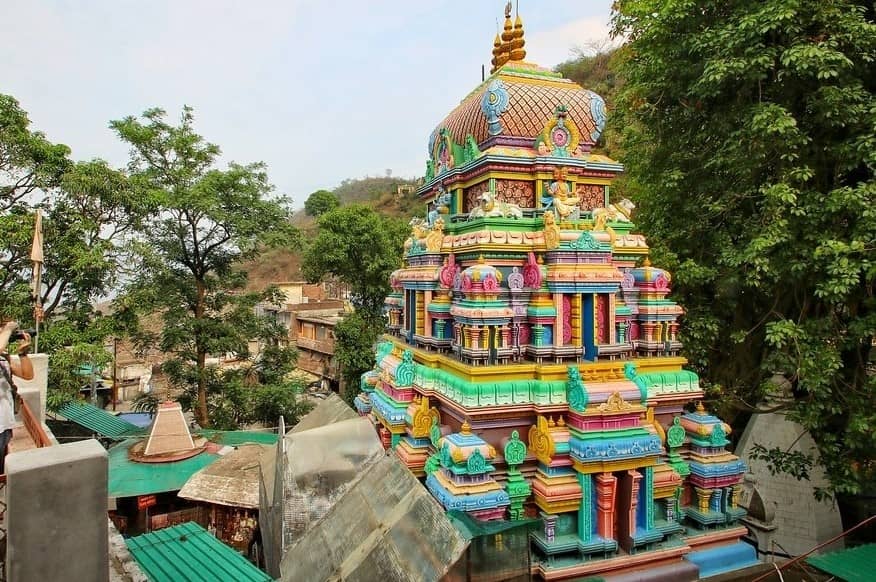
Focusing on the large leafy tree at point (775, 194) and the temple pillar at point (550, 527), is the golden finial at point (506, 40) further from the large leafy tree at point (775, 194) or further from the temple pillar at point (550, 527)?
the temple pillar at point (550, 527)

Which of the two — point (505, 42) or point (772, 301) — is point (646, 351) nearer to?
point (772, 301)

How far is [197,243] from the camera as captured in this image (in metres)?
16.4

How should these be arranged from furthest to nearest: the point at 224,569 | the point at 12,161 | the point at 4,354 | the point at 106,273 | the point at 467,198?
the point at 106,273
the point at 12,161
the point at 467,198
the point at 224,569
the point at 4,354

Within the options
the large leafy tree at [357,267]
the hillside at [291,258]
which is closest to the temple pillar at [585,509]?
the large leafy tree at [357,267]

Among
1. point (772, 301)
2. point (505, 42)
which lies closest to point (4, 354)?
point (505, 42)

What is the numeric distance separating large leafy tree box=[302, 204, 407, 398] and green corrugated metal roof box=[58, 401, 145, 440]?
7.99 metres

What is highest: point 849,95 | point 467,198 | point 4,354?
point 849,95

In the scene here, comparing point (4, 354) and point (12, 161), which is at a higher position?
point (12, 161)

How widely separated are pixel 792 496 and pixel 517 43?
11.4 m

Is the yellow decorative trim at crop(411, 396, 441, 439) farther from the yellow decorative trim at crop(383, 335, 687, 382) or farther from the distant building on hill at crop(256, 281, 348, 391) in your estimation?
the distant building on hill at crop(256, 281, 348, 391)

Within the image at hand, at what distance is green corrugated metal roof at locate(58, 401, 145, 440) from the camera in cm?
1553

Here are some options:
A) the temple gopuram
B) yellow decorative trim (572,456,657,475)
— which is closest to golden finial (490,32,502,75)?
the temple gopuram

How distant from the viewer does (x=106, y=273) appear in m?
13.5

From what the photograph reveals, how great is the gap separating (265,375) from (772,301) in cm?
1480
